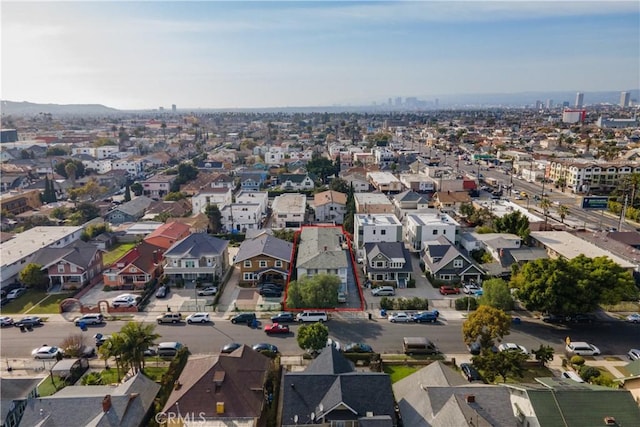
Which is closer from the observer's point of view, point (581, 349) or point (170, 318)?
point (581, 349)

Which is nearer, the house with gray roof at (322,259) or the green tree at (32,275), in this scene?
the house with gray roof at (322,259)

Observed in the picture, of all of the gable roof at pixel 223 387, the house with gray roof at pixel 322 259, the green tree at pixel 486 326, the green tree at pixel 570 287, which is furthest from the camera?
the house with gray roof at pixel 322 259

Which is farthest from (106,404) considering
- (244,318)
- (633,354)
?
(633,354)

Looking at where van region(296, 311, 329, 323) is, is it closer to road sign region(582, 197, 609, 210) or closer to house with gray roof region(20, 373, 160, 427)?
house with gray roof region(20, 373, 160, 427)

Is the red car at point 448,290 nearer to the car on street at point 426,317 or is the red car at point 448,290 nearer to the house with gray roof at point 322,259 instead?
the car on street at point 426,317

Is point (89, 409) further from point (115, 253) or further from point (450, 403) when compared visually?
point (115, 253)

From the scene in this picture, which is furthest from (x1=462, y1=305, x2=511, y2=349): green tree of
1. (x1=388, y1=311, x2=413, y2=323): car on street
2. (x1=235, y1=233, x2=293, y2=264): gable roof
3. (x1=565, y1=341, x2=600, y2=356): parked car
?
(x1=235, y1=233, x2=293, y2=264): gable roof

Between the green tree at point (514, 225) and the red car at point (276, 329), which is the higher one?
the green tree at point (514, 225)

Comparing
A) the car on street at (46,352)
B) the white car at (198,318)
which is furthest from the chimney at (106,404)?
the white car at (198,318)
